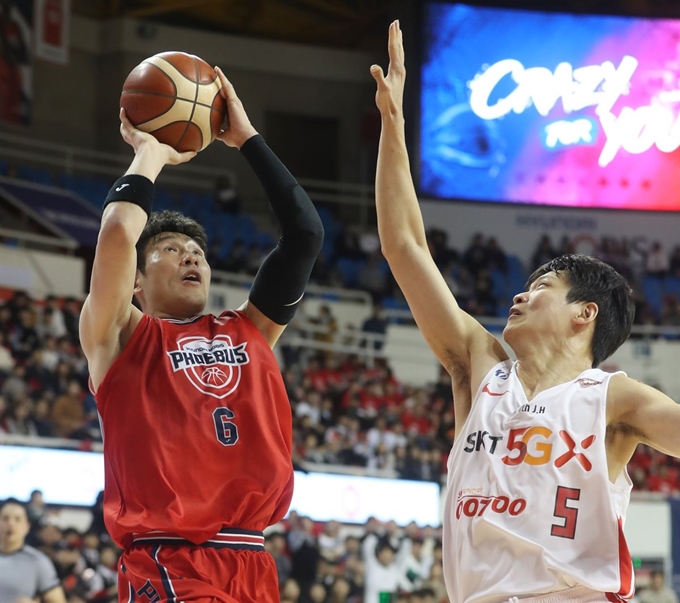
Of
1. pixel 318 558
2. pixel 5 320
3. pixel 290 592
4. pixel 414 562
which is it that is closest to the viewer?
pixel 290 592

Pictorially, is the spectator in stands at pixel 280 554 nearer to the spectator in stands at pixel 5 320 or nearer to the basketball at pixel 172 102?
the spectator in stands at pixel 5 320

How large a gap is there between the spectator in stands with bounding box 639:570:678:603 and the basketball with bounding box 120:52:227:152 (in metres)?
10.1

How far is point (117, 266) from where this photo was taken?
10.9ft

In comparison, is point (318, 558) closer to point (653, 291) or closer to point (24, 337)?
point (24, 337)

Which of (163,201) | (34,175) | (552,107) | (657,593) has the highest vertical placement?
(552,107)

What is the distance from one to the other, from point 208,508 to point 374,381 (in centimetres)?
1308

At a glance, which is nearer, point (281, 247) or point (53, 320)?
point (281, 247)

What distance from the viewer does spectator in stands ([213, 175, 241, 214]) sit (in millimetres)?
19859

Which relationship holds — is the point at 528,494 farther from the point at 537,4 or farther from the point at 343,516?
the point at 537,4

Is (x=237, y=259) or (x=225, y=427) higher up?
(x=237, y=259)

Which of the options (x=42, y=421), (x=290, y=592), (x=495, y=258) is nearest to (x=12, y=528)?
(x=290, y=592)

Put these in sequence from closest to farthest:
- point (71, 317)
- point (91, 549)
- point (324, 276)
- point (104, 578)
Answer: point (104, 578) → point (91, 549) → point (71, 317) → point (324, 276)

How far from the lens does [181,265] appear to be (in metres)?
3.73

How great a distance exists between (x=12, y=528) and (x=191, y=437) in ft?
11.6
